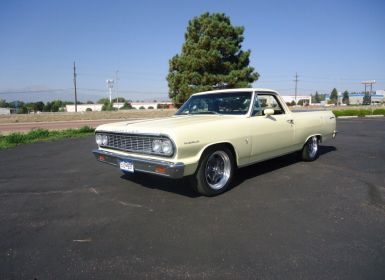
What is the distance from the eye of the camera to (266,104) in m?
5.51

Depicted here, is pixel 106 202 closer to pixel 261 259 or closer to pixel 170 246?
pixel 170 246

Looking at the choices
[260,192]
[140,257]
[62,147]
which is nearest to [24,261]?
[140,257]

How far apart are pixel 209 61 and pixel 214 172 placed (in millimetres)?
17014

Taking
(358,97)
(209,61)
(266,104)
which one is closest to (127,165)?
(266,104)

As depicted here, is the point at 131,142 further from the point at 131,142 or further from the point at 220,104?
the point at 220,104

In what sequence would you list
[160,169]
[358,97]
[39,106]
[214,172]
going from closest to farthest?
[160,169] → [214,172] → [39,106] → [358,97]

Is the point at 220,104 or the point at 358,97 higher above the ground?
the point at 358,97

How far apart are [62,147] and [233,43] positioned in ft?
50.2

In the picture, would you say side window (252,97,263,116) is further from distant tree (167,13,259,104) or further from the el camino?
distant tree (167,13,259,104)

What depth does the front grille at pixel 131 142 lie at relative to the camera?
400 centimetres

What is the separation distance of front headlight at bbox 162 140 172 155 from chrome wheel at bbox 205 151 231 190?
2.41 feet

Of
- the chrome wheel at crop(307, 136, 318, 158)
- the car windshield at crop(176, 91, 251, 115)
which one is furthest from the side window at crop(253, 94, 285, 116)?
the chrome wheel at crop(307, 136, 318, 158)

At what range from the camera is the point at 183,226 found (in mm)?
3285

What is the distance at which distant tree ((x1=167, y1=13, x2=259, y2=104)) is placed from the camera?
2036cm
